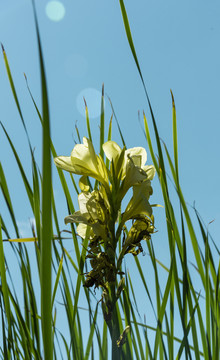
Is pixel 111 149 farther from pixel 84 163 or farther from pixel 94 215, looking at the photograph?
pixel 94 215

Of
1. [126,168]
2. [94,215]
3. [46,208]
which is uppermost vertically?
[126,168]

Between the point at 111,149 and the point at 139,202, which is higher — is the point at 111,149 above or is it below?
above

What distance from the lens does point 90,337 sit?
3.73 ft

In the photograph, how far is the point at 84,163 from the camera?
98 cm

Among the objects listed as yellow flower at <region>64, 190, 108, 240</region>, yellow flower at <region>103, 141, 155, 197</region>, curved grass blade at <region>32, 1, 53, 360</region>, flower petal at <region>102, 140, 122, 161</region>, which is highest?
flower petal at <region>102, 140, 122, 161</region>

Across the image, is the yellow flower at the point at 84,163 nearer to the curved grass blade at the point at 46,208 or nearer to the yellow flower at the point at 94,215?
the yellow flower at the point at 94,215

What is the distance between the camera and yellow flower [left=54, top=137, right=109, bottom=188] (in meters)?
0.97

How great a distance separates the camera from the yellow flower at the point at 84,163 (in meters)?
0.97

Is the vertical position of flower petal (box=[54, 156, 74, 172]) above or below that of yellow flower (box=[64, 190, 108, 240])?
above

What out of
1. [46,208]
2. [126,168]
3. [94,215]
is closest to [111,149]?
[126,168]

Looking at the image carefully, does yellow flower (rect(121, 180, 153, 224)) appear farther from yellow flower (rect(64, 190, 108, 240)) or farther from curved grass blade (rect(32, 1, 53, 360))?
curved grass blade (rect(32, 1, 53, 360))

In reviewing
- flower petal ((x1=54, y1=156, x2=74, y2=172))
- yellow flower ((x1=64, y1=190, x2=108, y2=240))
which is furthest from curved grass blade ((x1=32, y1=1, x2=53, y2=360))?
flower petal ((x1=54, y1=156, x2=74, y2=172))

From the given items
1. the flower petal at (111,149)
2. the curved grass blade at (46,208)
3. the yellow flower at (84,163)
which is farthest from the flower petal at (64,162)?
the curved grass blade at (46,208)

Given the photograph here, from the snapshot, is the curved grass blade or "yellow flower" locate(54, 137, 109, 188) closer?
the curved grass blade
